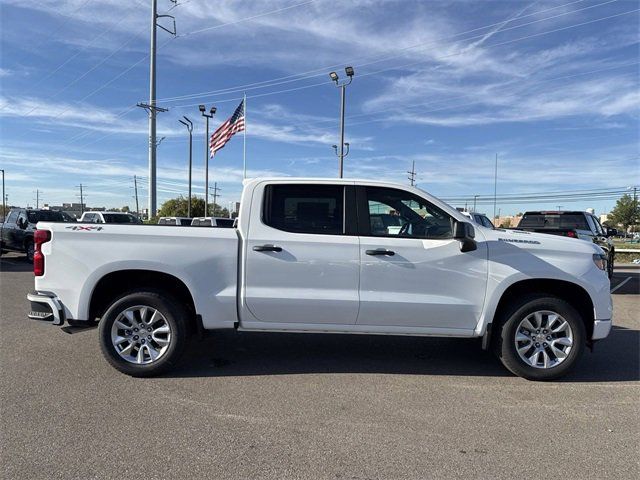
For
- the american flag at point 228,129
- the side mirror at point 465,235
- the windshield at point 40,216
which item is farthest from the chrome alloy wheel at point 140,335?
the american flag at point 228,129

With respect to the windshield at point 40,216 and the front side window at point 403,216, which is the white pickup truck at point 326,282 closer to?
the front side window at point 403,216

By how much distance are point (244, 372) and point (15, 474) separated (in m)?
2.26

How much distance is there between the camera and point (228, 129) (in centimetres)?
2902

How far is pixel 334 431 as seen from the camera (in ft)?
12.0

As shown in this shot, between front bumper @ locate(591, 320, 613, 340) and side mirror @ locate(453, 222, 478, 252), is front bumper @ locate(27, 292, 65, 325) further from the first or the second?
front bumper @ locate(591, 320, 613, 340)

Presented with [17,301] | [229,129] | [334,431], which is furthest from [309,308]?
[229,129]

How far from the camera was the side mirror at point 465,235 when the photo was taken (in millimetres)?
4551

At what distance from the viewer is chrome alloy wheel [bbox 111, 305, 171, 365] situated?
4.75 metres

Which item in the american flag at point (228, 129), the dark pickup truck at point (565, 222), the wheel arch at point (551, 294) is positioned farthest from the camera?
the american flag at point (228, 129)

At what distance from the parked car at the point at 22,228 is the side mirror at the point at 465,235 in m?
14.9

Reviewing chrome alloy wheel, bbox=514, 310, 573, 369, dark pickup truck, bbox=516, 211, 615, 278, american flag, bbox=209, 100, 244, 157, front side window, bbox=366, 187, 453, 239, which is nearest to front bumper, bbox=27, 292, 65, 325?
front side window, bbox=366, 187, 453, 239

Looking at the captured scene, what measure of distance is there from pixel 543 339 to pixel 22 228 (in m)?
15.9

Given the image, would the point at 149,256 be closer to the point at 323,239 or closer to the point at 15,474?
the point at 323,239

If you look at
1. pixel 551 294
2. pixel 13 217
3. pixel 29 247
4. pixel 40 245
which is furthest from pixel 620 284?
pixel 13 217
